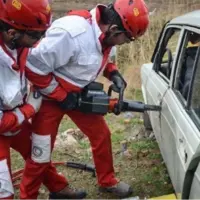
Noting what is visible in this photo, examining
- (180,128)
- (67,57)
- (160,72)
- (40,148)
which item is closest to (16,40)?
(67,57)

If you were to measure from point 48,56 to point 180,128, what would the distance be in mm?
1081

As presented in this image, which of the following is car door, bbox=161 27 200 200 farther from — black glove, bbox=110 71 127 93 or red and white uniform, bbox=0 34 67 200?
red and white uniform, bbox=0 34 67 200

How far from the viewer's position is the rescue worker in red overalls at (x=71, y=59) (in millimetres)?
3266

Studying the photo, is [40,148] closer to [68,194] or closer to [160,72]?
[68,194]

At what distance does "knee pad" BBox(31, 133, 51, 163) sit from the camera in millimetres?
3451

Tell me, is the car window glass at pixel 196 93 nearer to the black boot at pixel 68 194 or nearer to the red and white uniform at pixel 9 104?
the red and white uniform at pixel 9 104

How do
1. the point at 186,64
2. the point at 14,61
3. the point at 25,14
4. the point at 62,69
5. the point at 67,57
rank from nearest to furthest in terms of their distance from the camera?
the point at 25,14 → the point at 14,61 → the point at 67,57 → the point at 62,69 → the point at 186,64

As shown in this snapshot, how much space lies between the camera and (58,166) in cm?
484

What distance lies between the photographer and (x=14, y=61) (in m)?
2.76

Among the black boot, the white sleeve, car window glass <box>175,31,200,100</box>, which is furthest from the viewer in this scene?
the black boot

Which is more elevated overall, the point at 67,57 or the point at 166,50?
the point at 67,57

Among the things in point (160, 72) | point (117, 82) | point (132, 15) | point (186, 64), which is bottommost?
point (160, 72)

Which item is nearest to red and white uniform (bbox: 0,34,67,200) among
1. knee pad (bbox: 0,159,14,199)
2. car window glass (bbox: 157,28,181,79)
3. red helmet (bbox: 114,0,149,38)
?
knee pad (bbox: 0,159,14,199)

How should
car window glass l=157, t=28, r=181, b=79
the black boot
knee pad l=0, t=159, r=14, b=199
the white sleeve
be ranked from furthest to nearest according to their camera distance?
1. car window glass l=157, t=28, r=181, b=79
2. the black boot
3. the white sleeve
4. knee pad l=0, t=159, r=14, b=199
